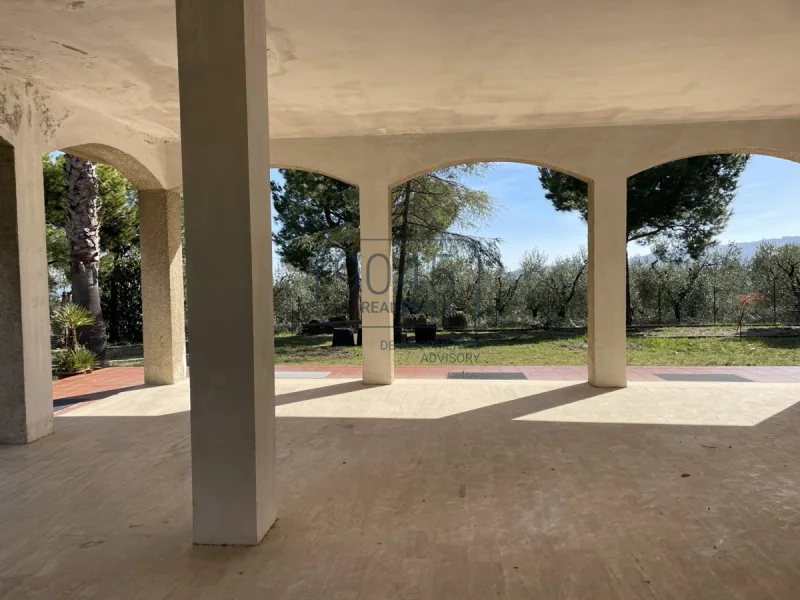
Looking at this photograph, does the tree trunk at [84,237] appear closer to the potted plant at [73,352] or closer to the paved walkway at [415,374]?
→ the potted plant at [73,352]

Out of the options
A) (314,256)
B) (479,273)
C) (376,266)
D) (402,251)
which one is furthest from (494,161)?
(314,256)

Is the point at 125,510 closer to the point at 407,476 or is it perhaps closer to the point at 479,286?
the point at 407,476

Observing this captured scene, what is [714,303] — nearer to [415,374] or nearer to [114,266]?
[415,374]

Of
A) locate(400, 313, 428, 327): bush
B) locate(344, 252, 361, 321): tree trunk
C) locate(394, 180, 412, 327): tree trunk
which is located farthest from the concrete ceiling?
locate(344, 252, 361, 321): tree trunk

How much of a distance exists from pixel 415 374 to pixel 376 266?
243 centimetres

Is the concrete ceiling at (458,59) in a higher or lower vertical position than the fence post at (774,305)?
higher

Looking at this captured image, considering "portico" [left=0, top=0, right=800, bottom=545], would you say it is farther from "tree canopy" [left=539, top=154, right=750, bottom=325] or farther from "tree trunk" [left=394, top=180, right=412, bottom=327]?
"tree canopy" [left=539, top=154, right=750, bottom=325]

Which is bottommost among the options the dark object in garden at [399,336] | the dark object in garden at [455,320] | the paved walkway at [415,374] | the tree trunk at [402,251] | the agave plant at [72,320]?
the paved walkway at [415,374]

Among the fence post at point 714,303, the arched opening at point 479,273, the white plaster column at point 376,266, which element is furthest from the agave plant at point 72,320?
the fence post at point 714,303

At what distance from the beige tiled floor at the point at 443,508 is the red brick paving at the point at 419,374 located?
5.82ft

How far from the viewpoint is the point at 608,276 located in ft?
22.1

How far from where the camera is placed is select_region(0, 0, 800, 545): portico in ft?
8.85

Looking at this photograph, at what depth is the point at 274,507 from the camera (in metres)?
3.09

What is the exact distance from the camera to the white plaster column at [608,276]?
669 centimetres
